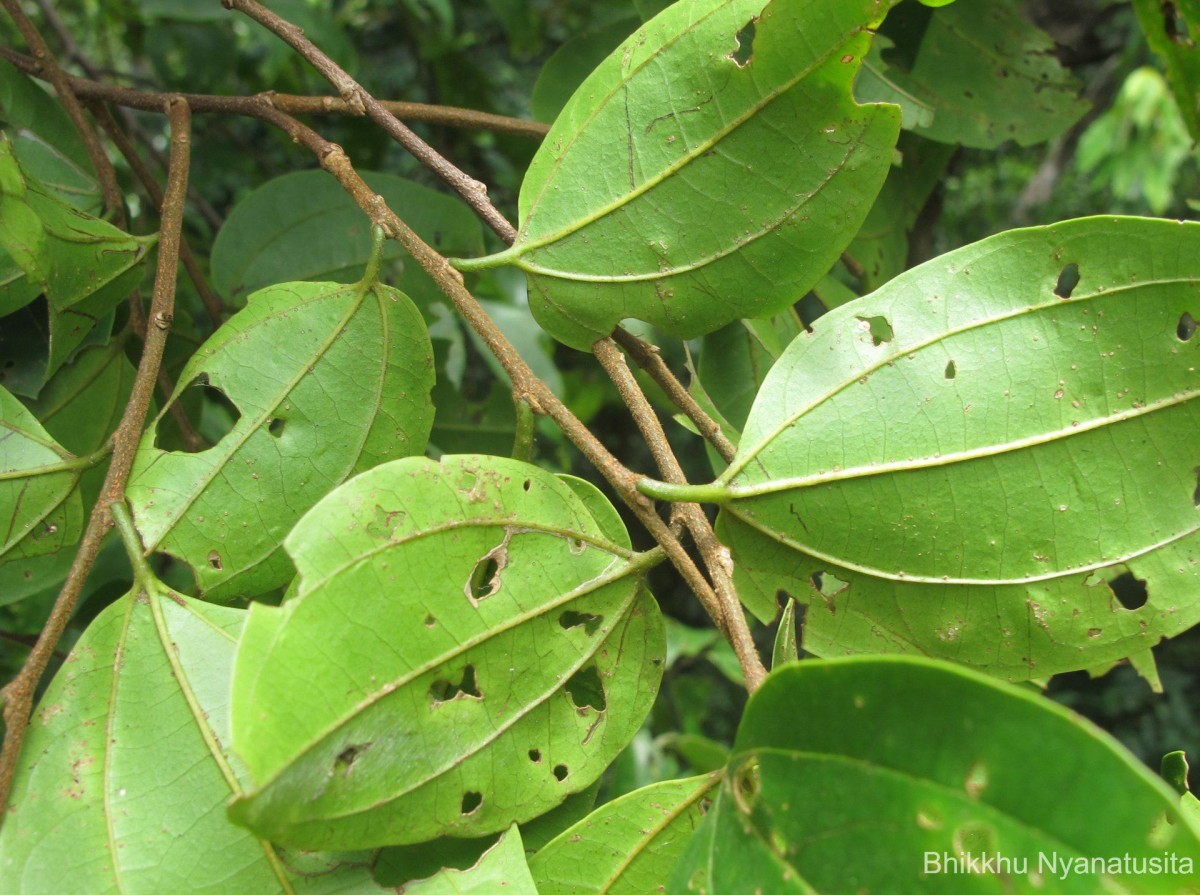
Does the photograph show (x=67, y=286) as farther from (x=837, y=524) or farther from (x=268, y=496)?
(x=837, y=524)

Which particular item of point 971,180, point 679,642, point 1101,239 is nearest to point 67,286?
point 1101,239

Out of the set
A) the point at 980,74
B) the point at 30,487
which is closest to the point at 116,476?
the point at 30,487

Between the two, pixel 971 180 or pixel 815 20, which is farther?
pixel 971 180

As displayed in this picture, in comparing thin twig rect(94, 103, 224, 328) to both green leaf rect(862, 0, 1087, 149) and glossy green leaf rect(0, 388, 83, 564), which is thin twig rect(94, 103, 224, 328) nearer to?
glossy green leaf rect(0, 388, 83, 564)

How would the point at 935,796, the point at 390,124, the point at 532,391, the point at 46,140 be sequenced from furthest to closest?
the point at 46,140, the point at 390,124, the point at 532,391, the point at 935,796

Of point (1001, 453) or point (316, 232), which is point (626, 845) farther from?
point (316, 232)
